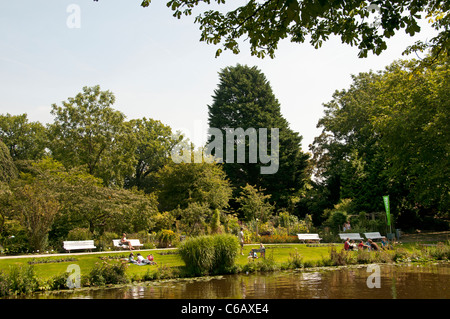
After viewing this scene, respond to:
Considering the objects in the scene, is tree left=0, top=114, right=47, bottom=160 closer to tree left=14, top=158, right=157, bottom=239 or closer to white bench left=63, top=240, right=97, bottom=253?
tree left=14, top=158, right=157, bottom=239

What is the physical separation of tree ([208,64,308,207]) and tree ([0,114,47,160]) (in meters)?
21.3

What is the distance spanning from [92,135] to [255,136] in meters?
15.4

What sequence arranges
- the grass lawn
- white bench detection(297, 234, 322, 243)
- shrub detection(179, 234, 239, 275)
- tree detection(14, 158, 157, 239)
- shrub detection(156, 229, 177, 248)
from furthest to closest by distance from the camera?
white bench detection(297, 234, 322, 243), shrub detection(156, 229, 177, 248), tree detection(14, 158, 157, 239), shrub detection(179, 234, 239, 275), the grass lawn

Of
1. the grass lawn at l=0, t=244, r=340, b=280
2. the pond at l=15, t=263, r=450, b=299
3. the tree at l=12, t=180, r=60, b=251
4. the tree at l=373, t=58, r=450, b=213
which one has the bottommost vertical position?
the pond at l=15, t=263, r=450, b=299

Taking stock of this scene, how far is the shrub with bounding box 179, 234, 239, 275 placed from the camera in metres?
14.2

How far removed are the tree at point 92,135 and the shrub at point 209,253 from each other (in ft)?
75.2

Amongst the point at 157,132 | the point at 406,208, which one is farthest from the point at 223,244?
the point at 157,132

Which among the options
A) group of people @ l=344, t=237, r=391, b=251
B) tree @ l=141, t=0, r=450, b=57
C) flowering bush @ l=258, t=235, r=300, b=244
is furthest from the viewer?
flowering bush @ l=258, t=235, r=300, b=244

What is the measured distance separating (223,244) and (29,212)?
9232 mm

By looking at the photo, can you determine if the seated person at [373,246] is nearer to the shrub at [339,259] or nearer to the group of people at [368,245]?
the group of people at [368,245]

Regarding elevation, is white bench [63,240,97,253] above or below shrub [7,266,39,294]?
above

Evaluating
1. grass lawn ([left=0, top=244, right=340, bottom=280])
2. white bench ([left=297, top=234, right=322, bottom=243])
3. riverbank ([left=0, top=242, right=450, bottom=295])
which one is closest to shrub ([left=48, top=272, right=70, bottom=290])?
riverbank ([left=0, top=242, right=450, bottom=295])

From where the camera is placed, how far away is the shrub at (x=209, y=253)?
46.6 ft

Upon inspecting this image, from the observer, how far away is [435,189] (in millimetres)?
24000
